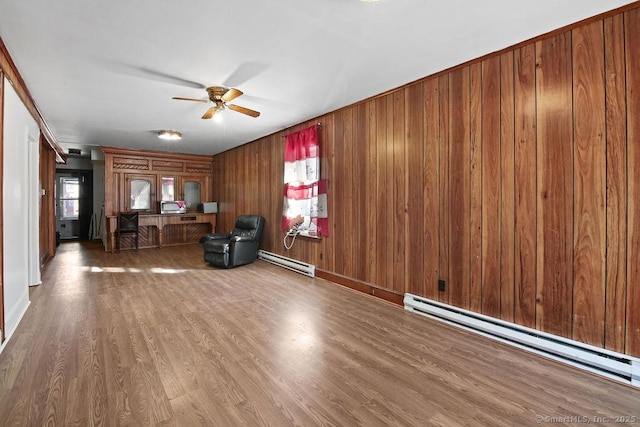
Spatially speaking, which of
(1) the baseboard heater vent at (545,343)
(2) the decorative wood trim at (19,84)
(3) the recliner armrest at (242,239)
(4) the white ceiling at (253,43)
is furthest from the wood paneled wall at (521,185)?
(2) the decorative wood trim at (19,84)

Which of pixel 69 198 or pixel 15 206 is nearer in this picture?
pixel 15 206

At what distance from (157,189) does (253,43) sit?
6.11 m

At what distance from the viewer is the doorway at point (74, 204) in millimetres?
8648

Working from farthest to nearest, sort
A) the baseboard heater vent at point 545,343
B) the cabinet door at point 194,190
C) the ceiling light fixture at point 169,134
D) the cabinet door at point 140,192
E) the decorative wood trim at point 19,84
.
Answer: the cabinet door at point 194,190, the cabinet door at point 140,192, the ceiling light fixture at point 169,134, the decorative wood trim at point 19,84, the baseboard heater vent at point 545,343

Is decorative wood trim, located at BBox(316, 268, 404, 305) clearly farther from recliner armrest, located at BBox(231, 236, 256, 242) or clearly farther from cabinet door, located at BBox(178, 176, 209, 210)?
cabinet door, located at BBox(178, 176, 209, 210)

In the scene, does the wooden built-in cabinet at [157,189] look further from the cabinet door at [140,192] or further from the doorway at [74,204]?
the doorway at [74,204]

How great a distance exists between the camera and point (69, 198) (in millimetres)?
8797

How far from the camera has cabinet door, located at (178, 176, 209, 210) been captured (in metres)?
7.87

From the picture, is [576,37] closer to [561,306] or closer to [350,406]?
[561,306]

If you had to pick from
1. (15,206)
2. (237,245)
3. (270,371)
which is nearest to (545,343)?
(270,371)

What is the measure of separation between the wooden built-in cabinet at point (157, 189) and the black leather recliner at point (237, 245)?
7.77 ft

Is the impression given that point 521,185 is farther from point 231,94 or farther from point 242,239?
point 242,239

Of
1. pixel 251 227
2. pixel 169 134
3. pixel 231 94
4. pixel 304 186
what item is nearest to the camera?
pixel 231 94

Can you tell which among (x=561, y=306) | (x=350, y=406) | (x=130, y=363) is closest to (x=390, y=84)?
(x=561, y=306)
